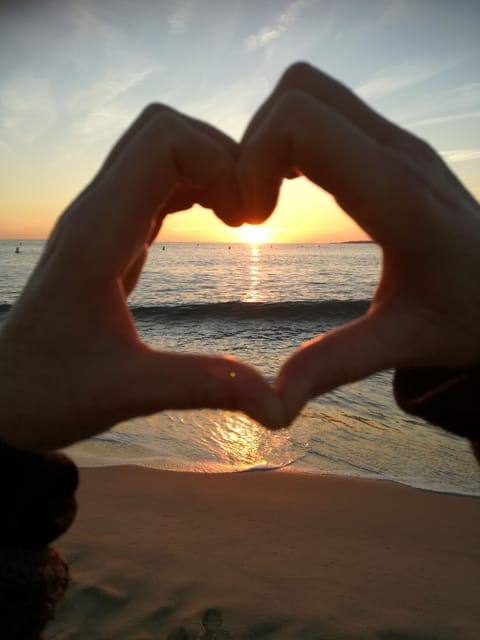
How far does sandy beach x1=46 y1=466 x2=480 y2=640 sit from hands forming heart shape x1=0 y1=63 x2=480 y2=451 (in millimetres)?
1983

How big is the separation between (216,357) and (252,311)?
15.7 meters

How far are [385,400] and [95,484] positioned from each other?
14.8ft

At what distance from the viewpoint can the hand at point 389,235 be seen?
3.04ft

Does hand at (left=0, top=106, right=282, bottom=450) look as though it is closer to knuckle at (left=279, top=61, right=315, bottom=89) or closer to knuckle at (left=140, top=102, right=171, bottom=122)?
knuckle at (left=140, top=102, right=171, bottom=122)

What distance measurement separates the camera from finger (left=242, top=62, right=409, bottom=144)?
1042 mm

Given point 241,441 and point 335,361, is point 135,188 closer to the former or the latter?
point 335,361

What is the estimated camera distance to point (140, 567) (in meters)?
2.85

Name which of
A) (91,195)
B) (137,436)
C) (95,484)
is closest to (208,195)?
(91,195)

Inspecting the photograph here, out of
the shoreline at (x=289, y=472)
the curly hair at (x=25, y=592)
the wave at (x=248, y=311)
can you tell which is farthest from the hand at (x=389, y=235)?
the wave at (x=248, y=311)

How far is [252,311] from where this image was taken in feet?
54.6

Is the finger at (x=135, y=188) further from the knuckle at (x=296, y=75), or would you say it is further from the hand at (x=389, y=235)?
the knuckle at (x=296, y=75)

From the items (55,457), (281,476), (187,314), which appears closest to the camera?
(55,457)

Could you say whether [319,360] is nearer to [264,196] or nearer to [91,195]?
[264,196]

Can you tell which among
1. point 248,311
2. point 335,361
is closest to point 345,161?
point 335,361
